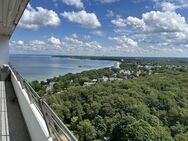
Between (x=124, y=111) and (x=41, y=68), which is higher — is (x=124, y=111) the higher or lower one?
the higher one

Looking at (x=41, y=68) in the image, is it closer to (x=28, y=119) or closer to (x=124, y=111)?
(x=124, y=111)

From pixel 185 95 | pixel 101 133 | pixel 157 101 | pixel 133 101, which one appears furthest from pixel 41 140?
pixel 185 95

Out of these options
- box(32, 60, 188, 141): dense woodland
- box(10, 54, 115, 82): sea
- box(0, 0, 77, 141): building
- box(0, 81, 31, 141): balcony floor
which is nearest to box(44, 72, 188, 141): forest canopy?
box(32, 60, 188, 141): dense woodland

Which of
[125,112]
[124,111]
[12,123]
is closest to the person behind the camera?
[12,123]

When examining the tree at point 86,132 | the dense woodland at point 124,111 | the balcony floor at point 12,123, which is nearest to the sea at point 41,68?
the balcony floor at point 12,123

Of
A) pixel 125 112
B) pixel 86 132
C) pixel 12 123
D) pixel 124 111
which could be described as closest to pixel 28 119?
pixel 12 123

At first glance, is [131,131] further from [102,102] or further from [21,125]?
[21,125]

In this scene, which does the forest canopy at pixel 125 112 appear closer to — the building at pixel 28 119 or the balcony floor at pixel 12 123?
the balcony floor at pixel 12 123

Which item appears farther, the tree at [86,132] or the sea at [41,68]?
the sea at [41,68]
